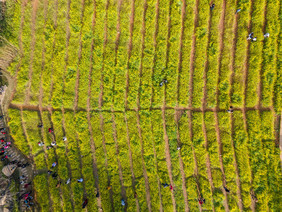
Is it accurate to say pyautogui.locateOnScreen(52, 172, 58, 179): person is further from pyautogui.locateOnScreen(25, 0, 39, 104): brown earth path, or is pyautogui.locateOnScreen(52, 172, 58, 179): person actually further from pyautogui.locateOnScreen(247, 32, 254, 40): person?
pyautogui.locateOnScreen(247, 32, 254, 40): person

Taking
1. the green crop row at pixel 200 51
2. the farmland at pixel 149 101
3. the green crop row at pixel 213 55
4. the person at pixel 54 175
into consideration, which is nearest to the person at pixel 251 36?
the farmland at pixel 149 101

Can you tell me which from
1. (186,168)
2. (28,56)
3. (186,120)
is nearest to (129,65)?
(186,120)

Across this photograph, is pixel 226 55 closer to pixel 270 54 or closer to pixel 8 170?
pixel 270 54

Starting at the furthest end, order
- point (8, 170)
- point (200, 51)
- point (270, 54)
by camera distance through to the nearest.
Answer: point (8, 170) < point (200, 51) < point (270, 54)

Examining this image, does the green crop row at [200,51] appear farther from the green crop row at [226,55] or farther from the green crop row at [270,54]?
the green crop row at [270,54]

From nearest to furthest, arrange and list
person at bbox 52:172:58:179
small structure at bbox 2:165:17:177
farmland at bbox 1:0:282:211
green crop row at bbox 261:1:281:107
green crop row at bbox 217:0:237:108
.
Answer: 1. green crop row at bbox 261:1:281:107
2. farmland at bbox 1:0:282:211
3. green crop row at bbox 217:0:237:108
4. small structure at bbox 2:165:17:177
5. person at bbox 52:172:58:179

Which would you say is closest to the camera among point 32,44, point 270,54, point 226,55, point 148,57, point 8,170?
point 270,54

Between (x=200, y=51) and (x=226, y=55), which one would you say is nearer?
(x=226, y=55)

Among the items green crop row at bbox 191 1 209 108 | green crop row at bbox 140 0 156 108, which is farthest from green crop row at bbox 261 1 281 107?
green crop row at bbox 140 0 156 108

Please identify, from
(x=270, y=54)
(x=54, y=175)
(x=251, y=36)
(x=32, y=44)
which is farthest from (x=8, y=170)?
(x=270, y=54)

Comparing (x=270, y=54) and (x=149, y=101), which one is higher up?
(x=270, y=54)
